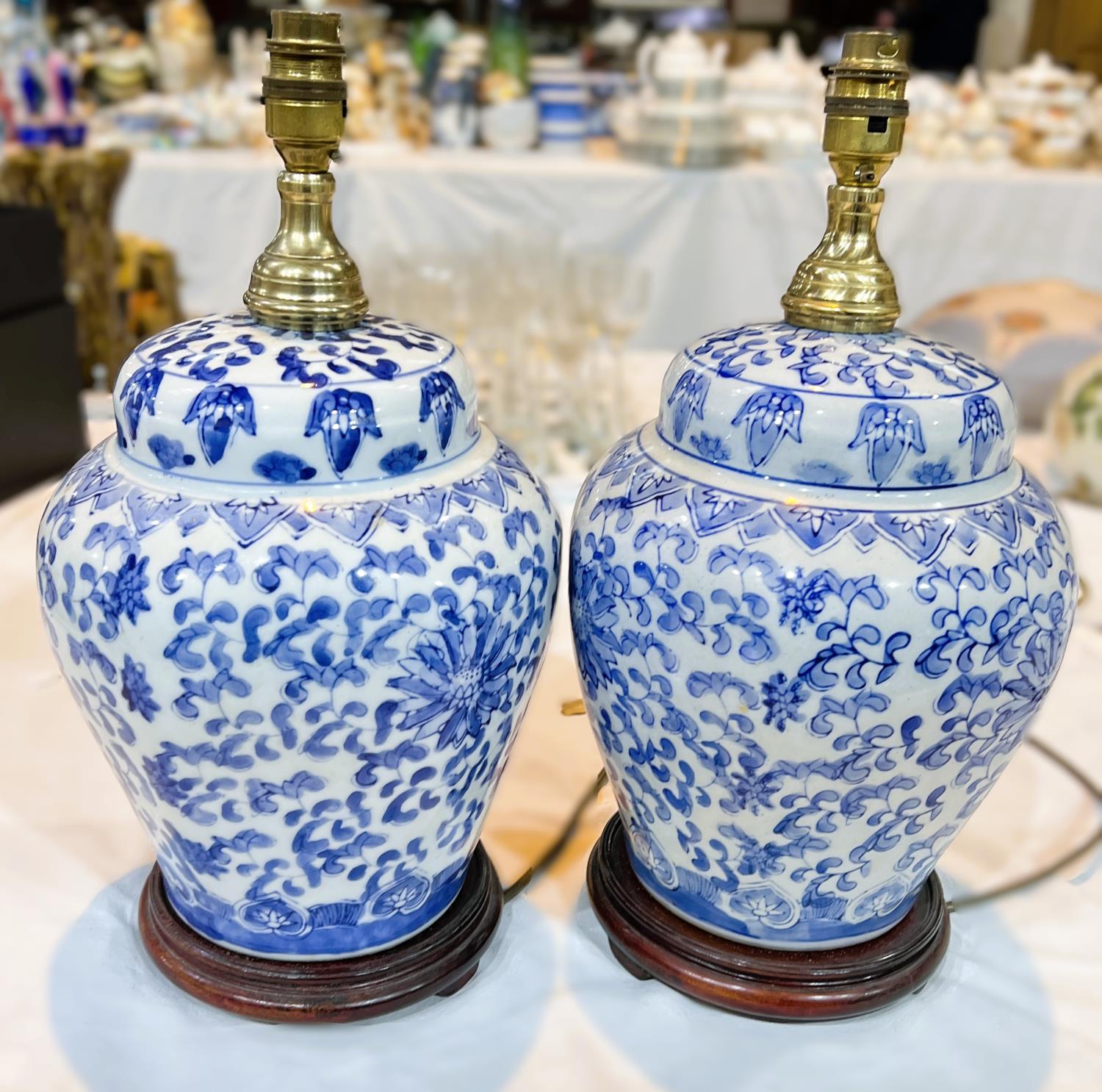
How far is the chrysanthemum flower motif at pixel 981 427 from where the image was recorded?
693 millimetres

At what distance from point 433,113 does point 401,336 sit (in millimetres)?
2389

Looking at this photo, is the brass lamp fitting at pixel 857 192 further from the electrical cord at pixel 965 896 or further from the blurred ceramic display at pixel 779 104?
the blurred ceramic display at pixel 779 104

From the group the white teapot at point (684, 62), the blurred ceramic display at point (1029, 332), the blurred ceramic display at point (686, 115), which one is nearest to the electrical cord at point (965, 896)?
the blurred ceramic display at point (1029, 332)

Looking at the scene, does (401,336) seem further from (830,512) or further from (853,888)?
(853,888)

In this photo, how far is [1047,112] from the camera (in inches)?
109

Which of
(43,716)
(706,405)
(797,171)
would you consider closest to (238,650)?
(706,405)

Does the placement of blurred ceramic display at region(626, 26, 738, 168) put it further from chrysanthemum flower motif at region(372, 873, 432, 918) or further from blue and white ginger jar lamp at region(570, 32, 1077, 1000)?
chrysanthemum flower motif at region(372, 873, 432, 918)

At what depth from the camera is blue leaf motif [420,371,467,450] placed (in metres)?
0.69

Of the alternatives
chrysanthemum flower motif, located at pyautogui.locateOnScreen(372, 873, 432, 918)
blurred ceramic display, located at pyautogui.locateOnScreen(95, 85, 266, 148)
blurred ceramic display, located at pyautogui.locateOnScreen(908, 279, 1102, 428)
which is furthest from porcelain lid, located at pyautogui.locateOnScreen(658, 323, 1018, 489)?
blurred ceramic display, located at pyautogui.locateOnScreen(95, 85, 266, 148)

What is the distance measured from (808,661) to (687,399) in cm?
19

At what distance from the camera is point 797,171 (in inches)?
104

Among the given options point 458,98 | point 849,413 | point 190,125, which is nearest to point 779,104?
point 458,98

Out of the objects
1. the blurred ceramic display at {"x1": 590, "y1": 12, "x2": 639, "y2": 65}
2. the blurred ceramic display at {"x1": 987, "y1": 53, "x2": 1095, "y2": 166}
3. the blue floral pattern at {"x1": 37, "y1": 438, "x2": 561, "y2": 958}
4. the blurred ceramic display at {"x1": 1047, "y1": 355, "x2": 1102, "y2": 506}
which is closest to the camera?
the blue floral pattern at {"x1": 37, "y1": 438, "x2": 561, "y2": 958}

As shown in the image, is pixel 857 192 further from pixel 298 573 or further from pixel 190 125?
pixel 190 125
